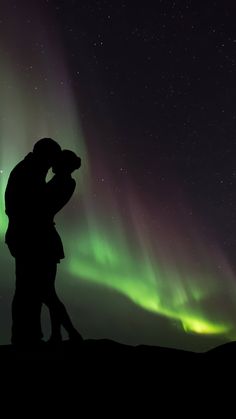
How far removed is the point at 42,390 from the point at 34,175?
2.88 meters

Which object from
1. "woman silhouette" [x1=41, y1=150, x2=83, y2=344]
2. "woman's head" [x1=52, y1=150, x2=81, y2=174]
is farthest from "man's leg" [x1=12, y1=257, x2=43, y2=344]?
"woman's head" [x1=52, y1=150, x2=81, y2=174]

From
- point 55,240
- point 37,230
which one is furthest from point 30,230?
point 55,240

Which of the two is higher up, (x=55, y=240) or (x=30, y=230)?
(x=30, y=230)

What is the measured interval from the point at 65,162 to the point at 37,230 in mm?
1044

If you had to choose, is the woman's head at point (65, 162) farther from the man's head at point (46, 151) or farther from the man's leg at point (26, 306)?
the man's leg at point (26, 306)

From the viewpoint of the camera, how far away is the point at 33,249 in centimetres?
617

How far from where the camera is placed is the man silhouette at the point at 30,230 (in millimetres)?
6051

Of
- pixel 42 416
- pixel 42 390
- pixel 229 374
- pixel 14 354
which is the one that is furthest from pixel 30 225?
pixel 229 374

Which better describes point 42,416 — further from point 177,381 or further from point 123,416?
point 177,381

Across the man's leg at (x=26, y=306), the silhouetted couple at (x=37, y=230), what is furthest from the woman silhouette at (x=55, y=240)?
the man's leg at (x=26, y=306)

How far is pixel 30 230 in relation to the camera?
619 cm

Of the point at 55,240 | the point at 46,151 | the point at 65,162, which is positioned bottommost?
the point at 55,240

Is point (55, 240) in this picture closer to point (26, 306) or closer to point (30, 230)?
point (30, 230)

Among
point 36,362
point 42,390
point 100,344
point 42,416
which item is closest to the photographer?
point 42,416
